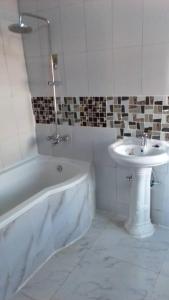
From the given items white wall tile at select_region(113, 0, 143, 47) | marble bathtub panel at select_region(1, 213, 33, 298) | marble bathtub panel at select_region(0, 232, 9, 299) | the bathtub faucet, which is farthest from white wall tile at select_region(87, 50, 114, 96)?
marble bathtub panel at select_region(0, 232, 9, 299)

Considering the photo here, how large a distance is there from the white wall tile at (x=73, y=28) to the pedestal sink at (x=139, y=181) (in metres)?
0.89

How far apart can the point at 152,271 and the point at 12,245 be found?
37.4 inches

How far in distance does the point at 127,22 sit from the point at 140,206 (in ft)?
4.66

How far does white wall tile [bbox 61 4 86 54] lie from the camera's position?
1.87m

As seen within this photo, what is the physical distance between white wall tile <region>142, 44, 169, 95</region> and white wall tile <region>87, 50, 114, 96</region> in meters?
0.28

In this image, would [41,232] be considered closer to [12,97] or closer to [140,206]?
[140,206]

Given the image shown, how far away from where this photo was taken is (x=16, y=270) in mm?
1453

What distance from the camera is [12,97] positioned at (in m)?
2.14

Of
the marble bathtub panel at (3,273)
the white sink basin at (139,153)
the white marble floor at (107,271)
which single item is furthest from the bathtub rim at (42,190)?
the white marble floor at (107,271)

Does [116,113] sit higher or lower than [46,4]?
lower

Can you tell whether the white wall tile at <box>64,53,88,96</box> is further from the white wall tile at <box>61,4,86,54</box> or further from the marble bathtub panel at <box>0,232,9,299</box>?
the marble bathtub panel at <box>0,232,9,299</box>

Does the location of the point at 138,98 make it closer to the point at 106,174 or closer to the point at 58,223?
Answer: the point at 106,174

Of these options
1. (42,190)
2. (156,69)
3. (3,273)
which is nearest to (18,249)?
(3,273)

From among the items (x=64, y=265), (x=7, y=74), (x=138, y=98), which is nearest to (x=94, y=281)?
(x=64, y=265)
